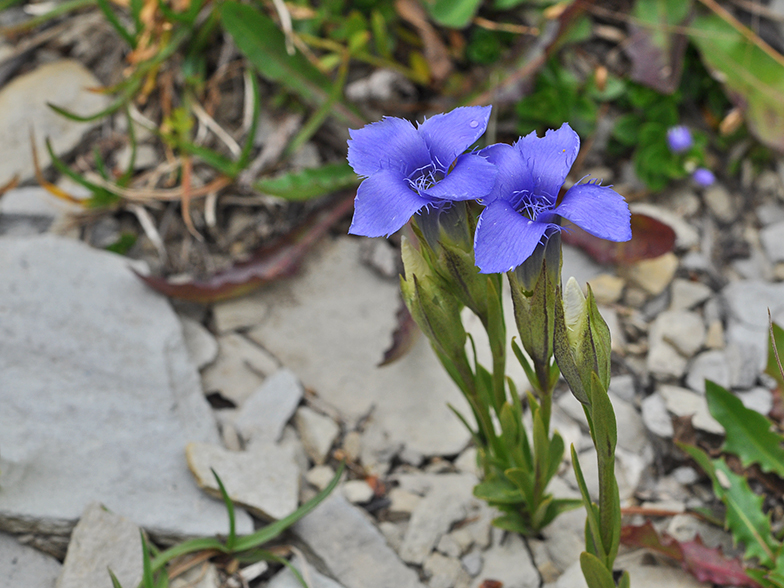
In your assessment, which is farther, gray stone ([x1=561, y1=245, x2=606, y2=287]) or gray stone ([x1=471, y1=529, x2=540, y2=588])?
gray stone ([x1=561, y1=245, x2=606, y2=287])

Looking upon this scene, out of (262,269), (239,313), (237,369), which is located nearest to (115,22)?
(262,269)

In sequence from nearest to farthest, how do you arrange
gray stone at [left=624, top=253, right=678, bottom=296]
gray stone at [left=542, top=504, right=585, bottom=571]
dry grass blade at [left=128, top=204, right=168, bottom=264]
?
1. gray stone at [left=542, top=504, right=585, bottom=571]
2. gray stone at [left=624, top=253, right=678, bottom=296]
3. dry grass blade at [left=128, top=204, right=168, bottom=264]

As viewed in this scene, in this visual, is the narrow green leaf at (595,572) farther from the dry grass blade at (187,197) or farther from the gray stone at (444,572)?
the dry grass blade at (187,197)

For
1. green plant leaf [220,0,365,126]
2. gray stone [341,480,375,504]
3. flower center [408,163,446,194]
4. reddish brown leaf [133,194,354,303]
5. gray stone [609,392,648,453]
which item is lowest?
gray stone [341,480,375,504]

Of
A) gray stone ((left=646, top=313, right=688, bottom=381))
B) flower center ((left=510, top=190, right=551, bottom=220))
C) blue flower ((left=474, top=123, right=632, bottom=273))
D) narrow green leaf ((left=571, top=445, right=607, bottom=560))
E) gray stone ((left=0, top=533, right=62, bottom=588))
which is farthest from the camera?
gray stone ((left=646, top=313, right=688, bottom=381))

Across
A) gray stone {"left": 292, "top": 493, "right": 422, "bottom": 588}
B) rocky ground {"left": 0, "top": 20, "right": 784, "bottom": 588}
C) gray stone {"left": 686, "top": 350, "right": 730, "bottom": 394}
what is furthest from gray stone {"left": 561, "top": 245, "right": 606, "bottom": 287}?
gray stone {"left": 292, "top": 493, "right": 422, "bottom": 588}

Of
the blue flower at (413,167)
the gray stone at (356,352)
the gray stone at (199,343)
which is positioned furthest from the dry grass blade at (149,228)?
the blue flower at (413,167)

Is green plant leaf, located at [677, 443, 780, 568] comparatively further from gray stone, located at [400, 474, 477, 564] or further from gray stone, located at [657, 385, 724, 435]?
gray stone, located at [400, 474, 477, 564]
